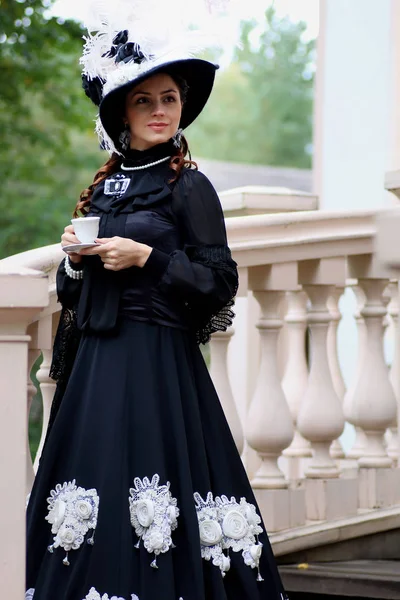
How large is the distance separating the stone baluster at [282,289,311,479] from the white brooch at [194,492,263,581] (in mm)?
1745

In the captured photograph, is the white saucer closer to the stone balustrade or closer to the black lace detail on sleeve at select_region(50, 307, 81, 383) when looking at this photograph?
the black lace detail on sleeve at select_region(50, 307, 81, 383)

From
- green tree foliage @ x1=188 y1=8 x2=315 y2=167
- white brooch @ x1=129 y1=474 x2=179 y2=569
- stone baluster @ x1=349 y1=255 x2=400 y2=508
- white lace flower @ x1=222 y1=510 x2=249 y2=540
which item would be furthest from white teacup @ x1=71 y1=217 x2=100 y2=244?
green tree foliage @ x1=188 y1=8 x2=315 y2=167

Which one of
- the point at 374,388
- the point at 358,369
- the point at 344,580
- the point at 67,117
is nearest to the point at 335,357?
the point at 358,369

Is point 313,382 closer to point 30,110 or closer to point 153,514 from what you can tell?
point 153,514

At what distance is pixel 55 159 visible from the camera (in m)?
13.6

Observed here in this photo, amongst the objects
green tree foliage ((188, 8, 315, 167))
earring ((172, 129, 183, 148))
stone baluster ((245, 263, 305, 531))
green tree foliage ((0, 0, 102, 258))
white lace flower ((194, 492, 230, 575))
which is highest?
green tree foliage ((188, 8, 315, 167))

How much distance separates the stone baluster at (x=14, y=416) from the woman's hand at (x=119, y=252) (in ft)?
2.03

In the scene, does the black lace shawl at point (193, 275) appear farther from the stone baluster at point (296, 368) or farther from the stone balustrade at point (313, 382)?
the stone baluster at point (296, 368)

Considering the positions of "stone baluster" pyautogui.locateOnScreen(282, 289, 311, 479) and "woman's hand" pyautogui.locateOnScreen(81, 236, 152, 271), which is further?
"stone baluster" pyautogui.locateOnScreen(282, 289, 311, 479)

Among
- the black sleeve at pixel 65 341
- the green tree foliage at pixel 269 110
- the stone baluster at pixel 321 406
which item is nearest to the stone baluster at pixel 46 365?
the black sleeve at pixel 65 341

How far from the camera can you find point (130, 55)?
3410 millimetres

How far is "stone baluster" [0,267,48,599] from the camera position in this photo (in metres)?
2.55

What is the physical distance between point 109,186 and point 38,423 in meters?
8.51

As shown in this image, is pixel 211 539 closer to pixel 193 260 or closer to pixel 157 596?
pixel 157 596
